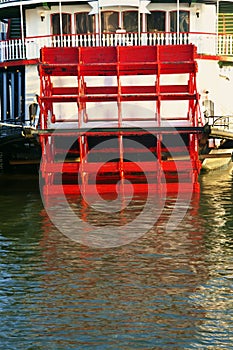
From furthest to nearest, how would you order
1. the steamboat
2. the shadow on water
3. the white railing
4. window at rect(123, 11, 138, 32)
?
1. window at rect(123, 11, 138, 32)
2. the white railing
3. the steamboat
4. the shadow on water

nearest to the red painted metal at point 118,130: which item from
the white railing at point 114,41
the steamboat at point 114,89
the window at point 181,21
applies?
the steamboat at point 114,89

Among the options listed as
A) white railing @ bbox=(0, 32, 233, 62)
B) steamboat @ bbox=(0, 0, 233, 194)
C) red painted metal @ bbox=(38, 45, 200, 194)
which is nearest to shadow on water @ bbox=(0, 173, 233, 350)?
red painted metal @ bbox=(38, 45, 200, 194)

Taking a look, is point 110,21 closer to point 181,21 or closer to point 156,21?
point 156,21

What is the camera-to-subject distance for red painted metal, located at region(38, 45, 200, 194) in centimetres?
1688

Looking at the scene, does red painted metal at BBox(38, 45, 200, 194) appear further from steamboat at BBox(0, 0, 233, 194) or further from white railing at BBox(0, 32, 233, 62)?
white railing at BBox(0, 32, 233, 62)

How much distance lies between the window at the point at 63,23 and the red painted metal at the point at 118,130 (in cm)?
269

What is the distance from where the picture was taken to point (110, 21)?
2103 centimetres

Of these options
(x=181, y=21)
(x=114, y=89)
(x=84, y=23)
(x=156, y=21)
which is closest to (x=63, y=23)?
(x=84, y=23)

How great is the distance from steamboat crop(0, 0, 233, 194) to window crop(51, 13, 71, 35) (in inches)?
1.0

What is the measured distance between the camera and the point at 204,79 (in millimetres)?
20422

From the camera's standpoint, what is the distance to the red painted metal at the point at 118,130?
16.9 m

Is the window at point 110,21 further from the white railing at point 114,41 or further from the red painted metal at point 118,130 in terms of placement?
the red painted metal at point 118,130

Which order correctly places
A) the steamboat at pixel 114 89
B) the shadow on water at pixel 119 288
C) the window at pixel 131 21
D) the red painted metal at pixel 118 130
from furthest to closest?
the window at pixel 131 21
the steamboat at pixel 114 89
the red painted metal at pixel 118 130
the shadow on water at pixel 119 288

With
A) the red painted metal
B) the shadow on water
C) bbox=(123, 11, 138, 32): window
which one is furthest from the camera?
bbox=(123, 11, 138, 32): window
